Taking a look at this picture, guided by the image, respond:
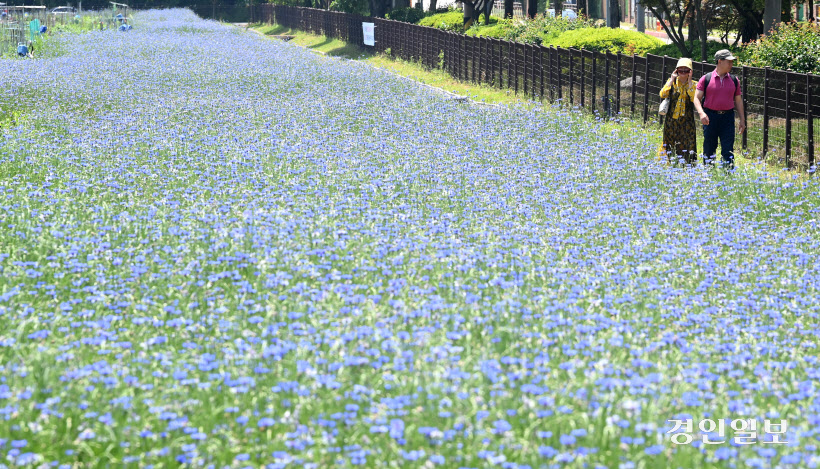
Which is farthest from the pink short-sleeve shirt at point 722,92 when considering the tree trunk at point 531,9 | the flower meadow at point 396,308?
the tree trunk at point 531,9

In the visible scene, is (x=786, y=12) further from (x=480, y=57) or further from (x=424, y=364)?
(x=424, y=364)

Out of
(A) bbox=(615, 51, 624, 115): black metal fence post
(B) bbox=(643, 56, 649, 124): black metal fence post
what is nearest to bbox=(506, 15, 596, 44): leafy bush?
(A) bbox=(615, 51, 624, 115): black metal fence post

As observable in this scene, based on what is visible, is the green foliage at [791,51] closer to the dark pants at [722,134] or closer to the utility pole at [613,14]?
the dark pants at [722,134]

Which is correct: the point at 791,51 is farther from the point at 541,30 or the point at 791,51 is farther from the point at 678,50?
the point at 541,30

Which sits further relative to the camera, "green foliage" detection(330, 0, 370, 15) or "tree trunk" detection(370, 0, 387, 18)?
"green foliage" detection(330, 0, 370, 15)

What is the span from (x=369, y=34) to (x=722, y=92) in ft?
93.3

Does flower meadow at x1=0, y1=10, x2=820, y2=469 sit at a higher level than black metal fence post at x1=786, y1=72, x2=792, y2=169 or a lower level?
lower

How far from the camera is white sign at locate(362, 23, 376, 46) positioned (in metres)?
39.3

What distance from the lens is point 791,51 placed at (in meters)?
15.7

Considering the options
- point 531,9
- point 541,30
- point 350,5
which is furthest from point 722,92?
point 350,5

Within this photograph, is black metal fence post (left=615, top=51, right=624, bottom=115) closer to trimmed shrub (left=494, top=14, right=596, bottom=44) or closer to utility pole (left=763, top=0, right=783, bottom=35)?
utility pole (left=763, top=0, right=783, bottom=35)

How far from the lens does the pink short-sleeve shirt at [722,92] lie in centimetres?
1220

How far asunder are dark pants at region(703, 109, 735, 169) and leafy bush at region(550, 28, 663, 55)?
32.1 ft

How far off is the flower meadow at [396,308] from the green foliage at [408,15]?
32.9m
